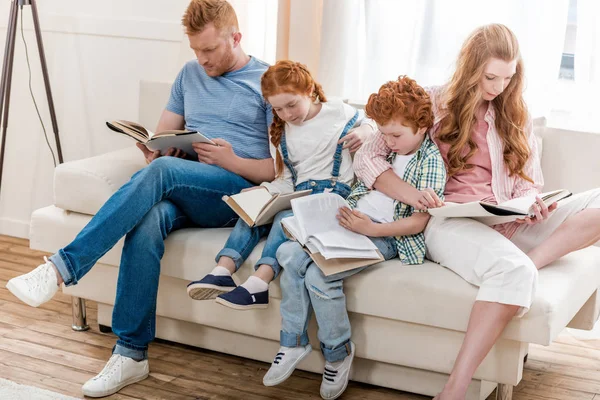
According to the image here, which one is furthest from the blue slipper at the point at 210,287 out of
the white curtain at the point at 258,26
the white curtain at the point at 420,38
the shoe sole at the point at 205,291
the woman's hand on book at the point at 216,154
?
the white curtain at the point at 258,26

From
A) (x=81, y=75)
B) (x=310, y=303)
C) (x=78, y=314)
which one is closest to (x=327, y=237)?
(x=310, y=303)

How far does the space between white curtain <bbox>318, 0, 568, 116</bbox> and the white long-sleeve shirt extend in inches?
23.9

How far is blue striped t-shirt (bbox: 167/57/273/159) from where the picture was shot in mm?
2598

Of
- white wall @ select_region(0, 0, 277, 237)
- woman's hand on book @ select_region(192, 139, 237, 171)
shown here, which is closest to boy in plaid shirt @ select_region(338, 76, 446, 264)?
woman's hand on book @ select_region(192, 139, 237, 171)

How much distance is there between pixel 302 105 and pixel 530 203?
71cm

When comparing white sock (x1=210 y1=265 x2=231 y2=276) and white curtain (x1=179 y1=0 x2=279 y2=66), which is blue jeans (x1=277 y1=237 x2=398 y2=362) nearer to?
white sock (x1=210 y1=265 x2=231 y2=276)

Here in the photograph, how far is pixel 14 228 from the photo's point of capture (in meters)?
3.84

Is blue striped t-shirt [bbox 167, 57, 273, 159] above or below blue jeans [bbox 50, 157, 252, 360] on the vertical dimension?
above

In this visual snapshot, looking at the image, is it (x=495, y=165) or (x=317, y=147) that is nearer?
(x=495, y=165)

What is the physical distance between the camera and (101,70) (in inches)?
141

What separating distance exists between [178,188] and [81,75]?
5.04 feet

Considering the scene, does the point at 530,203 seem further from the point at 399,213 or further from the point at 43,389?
the point at 43,389

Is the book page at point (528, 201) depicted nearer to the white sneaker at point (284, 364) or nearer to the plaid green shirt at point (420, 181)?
the plaid green shirt at point (420, 181)

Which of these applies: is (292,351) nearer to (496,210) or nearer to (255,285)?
(255,285)
